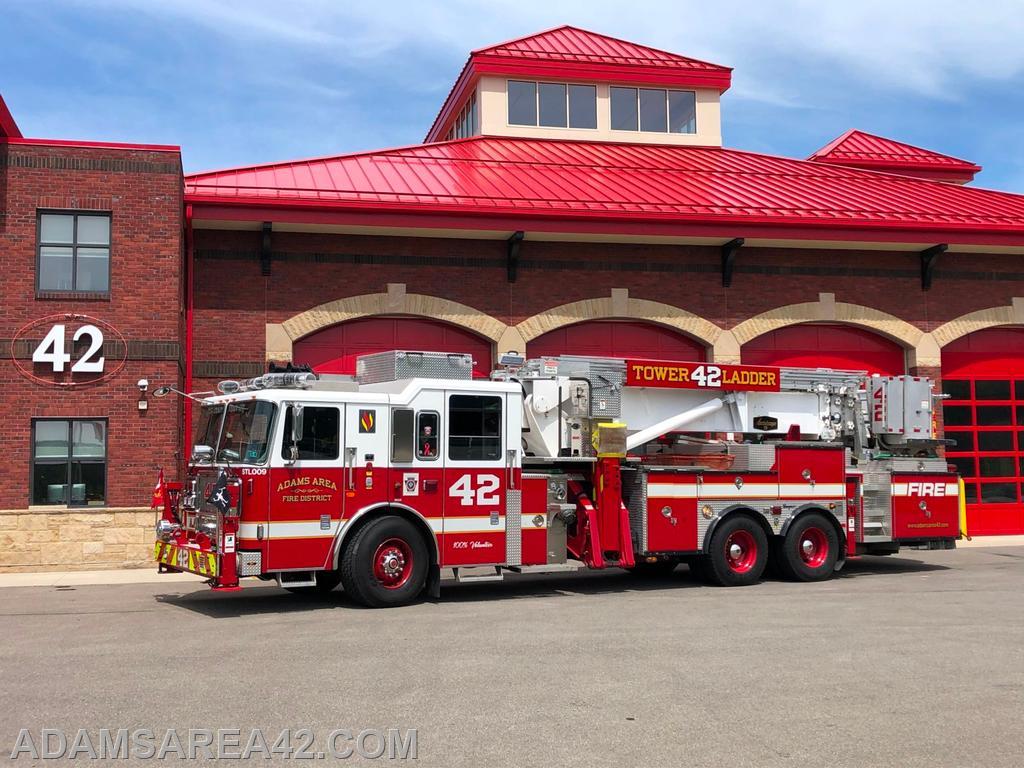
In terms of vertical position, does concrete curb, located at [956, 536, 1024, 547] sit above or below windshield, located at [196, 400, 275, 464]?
below

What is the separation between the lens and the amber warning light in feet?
46.0

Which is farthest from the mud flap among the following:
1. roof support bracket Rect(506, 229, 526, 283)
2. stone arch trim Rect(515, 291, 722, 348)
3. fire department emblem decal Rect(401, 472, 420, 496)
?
roof support bracket Rect(506, 229, 526, 283)

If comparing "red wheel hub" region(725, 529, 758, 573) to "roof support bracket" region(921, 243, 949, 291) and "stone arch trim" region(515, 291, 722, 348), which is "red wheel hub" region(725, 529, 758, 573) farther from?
"roof support bracket" region(921, 243, 949, 291)

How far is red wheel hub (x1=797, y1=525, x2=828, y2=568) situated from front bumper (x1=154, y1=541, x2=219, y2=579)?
25.4 ft

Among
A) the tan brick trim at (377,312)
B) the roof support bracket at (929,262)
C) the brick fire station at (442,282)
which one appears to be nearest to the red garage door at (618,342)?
the brick fire station at (442,282)

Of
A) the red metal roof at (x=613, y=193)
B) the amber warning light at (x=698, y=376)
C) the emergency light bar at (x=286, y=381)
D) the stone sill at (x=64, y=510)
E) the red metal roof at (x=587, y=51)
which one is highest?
the red metal roof at (x=587, y=51)

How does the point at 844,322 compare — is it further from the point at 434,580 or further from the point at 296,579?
the point at 296,579

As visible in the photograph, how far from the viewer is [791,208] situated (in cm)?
2088

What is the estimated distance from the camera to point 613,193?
20562 millimetres

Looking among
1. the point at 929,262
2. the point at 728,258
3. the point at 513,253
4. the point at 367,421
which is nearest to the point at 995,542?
the point at 929,262

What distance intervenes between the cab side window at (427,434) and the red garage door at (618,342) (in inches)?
303

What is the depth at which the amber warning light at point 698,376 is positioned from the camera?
1401 cm

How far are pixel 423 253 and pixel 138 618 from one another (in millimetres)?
10000

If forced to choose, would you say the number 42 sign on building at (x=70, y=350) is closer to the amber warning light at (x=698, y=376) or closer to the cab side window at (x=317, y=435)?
the cab side window at (x=317, y=435)
